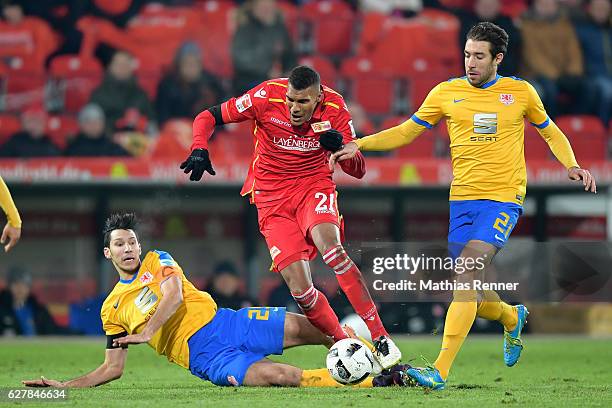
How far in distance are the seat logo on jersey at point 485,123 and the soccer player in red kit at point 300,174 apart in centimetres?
79

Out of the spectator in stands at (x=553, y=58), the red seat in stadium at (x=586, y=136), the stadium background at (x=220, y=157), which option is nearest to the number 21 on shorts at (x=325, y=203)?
the stadium background at (x=220, y=157)

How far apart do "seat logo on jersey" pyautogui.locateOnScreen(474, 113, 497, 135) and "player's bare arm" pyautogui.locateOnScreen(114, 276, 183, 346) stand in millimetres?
2152

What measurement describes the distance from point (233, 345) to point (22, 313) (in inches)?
312

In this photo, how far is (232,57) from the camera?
16.0m

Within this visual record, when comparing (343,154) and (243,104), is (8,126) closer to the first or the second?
(243,104)

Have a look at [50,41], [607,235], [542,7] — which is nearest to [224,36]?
[50,41]

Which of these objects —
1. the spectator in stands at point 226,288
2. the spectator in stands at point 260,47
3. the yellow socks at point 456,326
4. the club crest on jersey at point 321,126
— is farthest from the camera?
the spectator in stands at point 260,47

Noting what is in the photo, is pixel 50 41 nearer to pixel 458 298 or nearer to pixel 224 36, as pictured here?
pixel 224 36

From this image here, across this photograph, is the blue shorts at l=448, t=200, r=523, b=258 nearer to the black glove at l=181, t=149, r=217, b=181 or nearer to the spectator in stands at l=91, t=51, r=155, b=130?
the black glove at l=181, t=149, r=217, b=181

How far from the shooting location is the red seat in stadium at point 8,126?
586 inches

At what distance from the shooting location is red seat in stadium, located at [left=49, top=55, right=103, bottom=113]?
50.6 ft

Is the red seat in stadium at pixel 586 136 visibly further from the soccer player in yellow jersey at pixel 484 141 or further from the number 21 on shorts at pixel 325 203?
the number 21 on shorts at pixel 325 203

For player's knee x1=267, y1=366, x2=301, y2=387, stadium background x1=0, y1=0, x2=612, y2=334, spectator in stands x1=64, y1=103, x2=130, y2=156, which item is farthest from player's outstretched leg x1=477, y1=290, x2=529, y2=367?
spectator in stands x1=64, y1=103, x2=130, y2=156

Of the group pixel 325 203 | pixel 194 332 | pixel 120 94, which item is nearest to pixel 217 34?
pixel 120 94
